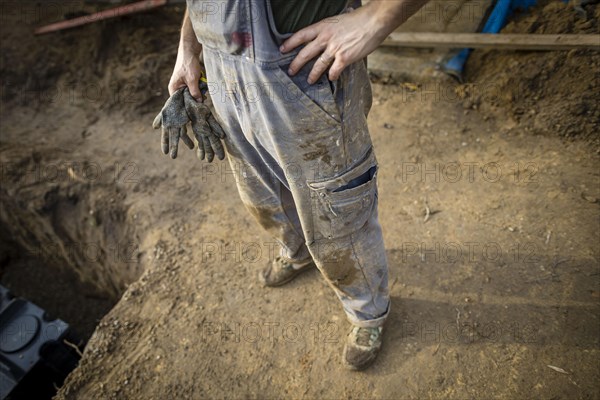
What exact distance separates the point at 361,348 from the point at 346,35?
1.52 m

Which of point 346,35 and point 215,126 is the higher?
point 346,35

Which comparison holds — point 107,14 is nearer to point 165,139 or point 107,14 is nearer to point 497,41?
point 165,139

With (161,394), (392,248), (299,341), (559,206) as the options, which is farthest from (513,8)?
(161,394)

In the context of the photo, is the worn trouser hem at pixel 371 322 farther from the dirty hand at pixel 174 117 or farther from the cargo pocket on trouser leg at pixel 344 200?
the dirty hand at pixel 174 117

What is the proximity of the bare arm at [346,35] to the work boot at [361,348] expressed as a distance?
1400mm

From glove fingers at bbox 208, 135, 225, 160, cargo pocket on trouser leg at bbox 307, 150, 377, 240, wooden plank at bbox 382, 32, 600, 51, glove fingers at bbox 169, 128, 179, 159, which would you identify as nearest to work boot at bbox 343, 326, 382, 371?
cargo pocket on trouser leg at bbox 307, 150, 377, 240

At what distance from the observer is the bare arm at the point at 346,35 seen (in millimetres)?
1177

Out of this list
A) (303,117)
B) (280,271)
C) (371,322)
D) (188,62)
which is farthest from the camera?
(280,271)

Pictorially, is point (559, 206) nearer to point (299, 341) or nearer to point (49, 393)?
point (299, 341)

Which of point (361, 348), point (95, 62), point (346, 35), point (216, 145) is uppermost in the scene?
point (346, 35)

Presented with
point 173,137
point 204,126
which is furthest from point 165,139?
point 204,126

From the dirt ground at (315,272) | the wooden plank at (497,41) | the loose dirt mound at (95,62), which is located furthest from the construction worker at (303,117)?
the loose dirt mound at (95,62)

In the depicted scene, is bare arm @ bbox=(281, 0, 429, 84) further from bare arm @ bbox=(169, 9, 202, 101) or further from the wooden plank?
the wooden plank

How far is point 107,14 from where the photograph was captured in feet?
13.7
